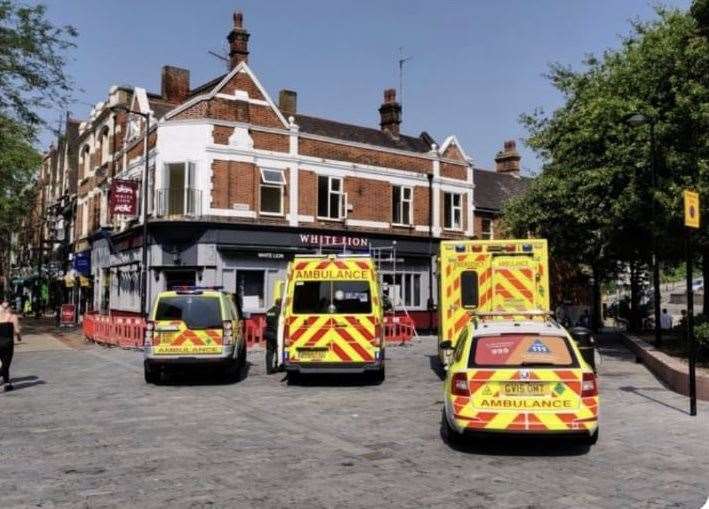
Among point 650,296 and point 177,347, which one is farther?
point 650,296

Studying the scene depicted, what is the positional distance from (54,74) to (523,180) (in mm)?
31287

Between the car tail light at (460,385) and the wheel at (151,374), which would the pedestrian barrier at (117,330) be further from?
the car tail light at (460,385)

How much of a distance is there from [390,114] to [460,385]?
98.1ft

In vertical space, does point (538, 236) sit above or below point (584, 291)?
above

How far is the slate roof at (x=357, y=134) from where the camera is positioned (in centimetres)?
3316

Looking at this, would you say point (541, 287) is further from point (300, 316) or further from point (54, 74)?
point (54, 74)

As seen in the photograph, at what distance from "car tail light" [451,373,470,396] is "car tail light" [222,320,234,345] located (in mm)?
6965

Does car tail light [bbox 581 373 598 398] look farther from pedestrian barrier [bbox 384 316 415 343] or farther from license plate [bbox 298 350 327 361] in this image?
pedestrian barrier [bbox 384 316 415 343]

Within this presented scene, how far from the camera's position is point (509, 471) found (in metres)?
6.99

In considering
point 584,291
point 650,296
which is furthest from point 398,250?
point 650,296

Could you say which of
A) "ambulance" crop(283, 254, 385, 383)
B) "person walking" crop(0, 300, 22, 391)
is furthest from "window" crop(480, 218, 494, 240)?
"person walking" crop(0, 300, 22, 391)

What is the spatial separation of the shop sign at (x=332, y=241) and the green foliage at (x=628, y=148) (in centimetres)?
786

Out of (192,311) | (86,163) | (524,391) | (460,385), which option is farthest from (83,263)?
(524,391)

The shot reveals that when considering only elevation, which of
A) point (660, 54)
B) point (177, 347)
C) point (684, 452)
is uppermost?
point (660, 54)
